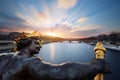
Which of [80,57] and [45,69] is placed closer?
[45,69]

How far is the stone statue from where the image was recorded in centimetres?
155

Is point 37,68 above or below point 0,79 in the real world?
above

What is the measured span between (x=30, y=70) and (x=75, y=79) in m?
0.47

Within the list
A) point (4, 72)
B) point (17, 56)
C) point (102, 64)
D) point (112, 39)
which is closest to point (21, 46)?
point (17, 56)

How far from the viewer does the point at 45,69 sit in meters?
1.58

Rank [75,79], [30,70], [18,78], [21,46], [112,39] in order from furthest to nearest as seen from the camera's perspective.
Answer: [112,39] → [21,46] → [18,78] → [30,70] → [75,79]

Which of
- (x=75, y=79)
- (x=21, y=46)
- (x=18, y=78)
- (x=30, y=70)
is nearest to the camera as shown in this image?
(x=75, y=79)

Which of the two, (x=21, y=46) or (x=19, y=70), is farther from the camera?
(x=21, y=46)

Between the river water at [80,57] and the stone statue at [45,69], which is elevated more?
the stone statue at [45,69]

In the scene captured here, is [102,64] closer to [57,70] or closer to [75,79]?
[75,79]

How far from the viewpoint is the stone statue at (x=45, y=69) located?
1.55 meters

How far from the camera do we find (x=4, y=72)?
182cm

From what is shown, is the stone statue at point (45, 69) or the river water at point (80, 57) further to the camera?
the river water at point (80, 57)

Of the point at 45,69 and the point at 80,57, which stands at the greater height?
the point at 45,69
